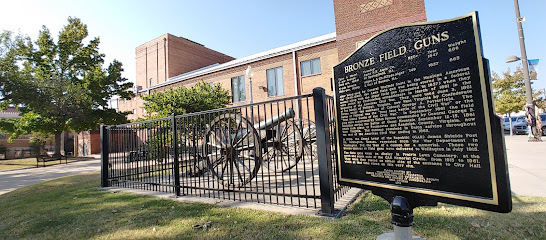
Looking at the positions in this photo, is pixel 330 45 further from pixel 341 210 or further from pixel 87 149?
pixel 87 149

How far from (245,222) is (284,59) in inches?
684

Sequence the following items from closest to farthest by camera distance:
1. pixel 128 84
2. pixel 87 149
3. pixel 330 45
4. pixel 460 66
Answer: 1. pixel 460 66
2. pixel 330 45
3. pixel 128 84
4. pixel 87 149

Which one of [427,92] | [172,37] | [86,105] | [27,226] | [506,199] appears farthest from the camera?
[172,37]

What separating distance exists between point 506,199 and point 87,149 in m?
35.9

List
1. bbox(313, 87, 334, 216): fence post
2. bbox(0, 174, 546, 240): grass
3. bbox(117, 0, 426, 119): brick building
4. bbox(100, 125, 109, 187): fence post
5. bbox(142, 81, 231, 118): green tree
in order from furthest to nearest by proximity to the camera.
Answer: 1. bbox(117, 0, 426, 119): brick building
2. bbox(142, 81, 231, 118): green tree
3. bbox(100, 125, 109, 187): fence post
4. bbox(313, 87, 334, 216): fence post
5. bbox(0, 174, 546, 240): grass

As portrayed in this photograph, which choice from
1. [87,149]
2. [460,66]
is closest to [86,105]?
[87,149]

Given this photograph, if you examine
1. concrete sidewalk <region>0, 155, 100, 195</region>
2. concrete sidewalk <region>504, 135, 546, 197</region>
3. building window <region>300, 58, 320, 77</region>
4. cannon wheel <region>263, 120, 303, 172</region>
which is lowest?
concrete sidewalk <region>0, 155, 100, 195</region>

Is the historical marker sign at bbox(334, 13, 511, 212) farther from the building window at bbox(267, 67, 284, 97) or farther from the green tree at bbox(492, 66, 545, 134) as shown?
the green tree at bbox(492, 66, 545, 134)

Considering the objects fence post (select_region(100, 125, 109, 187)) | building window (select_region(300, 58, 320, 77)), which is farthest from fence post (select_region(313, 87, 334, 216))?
building window (select_region(300, 58, 320, 77))

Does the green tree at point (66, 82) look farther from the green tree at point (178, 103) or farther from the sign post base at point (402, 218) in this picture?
the sign post base at point (402, 218)

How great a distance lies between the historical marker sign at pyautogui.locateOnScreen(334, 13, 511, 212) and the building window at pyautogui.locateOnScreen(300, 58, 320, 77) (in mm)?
16027

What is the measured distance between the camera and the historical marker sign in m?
1.94

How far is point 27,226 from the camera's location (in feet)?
13.3

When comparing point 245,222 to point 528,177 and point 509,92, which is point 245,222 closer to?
point 528,177
